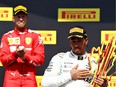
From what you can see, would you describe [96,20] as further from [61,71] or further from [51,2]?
[61,71]

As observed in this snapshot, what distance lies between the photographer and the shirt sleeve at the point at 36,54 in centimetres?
352

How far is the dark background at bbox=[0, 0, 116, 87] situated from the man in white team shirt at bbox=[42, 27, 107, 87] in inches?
47.8

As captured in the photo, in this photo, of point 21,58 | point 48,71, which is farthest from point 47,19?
point 48,71

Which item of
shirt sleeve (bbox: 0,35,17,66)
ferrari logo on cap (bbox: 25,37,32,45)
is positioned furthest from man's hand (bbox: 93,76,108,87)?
ferrari logo on cap (bbox: 25,37,32,45)

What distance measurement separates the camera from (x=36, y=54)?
11.8ft

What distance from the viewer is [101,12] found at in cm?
420

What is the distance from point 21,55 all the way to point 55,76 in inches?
26.6

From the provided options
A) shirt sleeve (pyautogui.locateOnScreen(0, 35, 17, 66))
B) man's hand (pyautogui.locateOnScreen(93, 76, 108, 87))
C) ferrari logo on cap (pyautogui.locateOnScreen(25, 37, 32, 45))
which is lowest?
man's hand (pyautogui.locateOnScreen(93, 76, 108, 87))

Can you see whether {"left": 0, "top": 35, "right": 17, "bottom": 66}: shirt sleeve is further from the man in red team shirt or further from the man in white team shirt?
the man in white team shirt

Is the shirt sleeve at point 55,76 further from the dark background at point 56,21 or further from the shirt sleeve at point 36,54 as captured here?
the dark background at point 56,21

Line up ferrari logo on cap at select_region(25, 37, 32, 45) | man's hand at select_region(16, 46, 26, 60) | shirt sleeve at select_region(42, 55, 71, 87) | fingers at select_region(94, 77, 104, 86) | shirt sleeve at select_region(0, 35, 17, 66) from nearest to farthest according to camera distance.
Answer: fingers at select_region(94, 77, 104, 86)
shirt sleeve at select_region(42, 55, 71, 87)
man's hand at select_region(16, 46, 26, 60)
shirt sleeve at select_region(0, 35, 17, 66)
ferrari logo on cap at select_region(25, 37, 32, 45)

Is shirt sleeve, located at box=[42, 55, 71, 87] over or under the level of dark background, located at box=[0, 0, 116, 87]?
under

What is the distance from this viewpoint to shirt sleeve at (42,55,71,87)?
2.80 m

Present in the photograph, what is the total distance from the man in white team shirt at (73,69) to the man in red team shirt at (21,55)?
593 mm
